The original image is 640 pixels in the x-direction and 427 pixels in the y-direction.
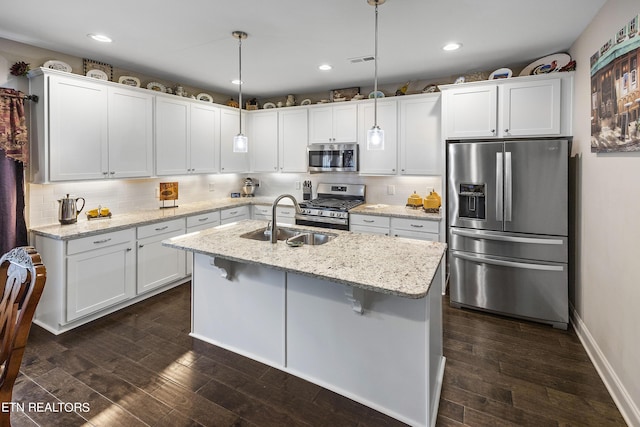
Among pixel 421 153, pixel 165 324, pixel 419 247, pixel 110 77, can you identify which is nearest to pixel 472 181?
pixel 421 153

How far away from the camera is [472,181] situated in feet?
10.8

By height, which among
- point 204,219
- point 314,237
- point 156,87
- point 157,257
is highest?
point 156,87

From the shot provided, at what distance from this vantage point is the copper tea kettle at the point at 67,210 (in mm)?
3232

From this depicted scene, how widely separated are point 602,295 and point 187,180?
15.4 feet

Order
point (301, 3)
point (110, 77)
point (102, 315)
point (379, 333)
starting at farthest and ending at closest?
point (110, 77), point (102, 315), point (301, 3), point (379, 333)

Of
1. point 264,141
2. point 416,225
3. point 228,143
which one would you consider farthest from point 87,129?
point 416,225

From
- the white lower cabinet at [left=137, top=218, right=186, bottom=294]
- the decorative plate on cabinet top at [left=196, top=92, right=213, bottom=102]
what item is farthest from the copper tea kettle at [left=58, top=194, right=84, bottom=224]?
the decorative plate on cabinet top at [left=196, top=92, right=213, bottom=102]

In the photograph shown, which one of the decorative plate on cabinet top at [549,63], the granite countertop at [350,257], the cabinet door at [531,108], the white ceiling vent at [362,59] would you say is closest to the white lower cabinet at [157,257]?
the granite countertop at [350,257]

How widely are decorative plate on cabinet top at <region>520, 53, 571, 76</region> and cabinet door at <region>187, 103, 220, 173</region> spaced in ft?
12.7

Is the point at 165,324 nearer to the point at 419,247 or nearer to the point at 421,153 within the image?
the point at 419,247

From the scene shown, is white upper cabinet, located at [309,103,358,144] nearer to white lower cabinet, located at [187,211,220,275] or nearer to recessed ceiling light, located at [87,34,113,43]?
white lower cabinet, located at [187,211,220,275]

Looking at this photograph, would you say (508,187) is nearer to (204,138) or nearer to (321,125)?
(321,125)

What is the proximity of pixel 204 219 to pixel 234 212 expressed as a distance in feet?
1.90

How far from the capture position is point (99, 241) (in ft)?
10.3
